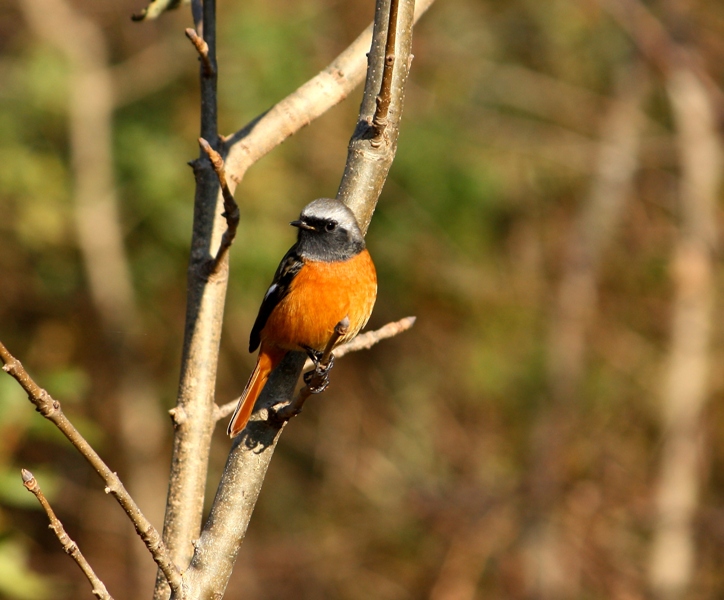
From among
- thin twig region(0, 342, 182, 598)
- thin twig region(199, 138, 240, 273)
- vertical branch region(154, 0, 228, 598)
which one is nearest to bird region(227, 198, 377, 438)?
vertical branch region(154, 0, 228, 598)

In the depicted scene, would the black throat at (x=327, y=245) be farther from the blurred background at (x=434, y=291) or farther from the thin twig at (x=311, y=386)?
the blurred background at (x=434, y=291)

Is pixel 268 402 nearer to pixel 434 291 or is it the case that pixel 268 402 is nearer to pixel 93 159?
pixel 93 159

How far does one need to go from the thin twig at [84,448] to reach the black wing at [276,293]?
5.48 ft

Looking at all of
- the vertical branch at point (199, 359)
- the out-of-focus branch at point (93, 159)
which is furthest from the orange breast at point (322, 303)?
the out-of-focus branch at point (93, 159)

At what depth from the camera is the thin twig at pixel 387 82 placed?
7.91ft

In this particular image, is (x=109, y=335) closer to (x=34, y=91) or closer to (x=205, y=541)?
(x=34, y=91)

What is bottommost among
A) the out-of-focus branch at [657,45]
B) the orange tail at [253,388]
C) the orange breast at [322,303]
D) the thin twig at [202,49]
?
the out-of-focus branch at [657,45]

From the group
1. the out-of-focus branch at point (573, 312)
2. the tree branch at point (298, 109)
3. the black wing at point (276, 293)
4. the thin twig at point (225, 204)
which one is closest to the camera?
the thin twig at point (225, 204)

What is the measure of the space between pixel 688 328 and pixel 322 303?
6117mm

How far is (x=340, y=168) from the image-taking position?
9.76 metres

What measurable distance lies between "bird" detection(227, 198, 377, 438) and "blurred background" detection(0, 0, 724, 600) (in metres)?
4.37

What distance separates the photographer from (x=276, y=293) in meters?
3.78

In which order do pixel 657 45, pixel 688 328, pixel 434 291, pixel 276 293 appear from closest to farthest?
pixel 276 293 → pixel 657 45 → pixel 688 328 → pixel 434 291

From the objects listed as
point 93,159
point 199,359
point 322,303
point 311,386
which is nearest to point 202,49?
point 199,359
